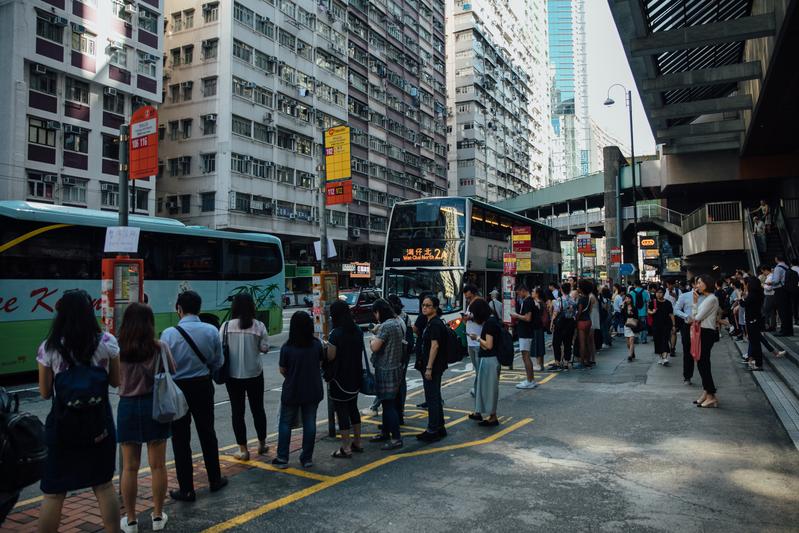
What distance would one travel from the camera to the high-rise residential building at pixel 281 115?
1513 inches

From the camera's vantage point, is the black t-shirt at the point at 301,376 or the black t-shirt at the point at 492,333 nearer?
the black t-shirt at the point at 301,376

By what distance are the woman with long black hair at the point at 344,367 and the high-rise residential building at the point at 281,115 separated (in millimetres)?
27460

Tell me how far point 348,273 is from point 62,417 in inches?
1843

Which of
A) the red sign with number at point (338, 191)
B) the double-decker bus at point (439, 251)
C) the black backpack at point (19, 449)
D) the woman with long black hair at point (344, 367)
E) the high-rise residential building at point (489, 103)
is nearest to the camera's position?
the black backpack at point (19, 449)

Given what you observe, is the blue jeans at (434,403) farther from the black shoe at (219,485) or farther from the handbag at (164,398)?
the handbag at (164,398)

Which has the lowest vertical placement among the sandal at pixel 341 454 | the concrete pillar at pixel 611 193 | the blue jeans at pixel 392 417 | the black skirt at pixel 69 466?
the sandal at pixel 341 454

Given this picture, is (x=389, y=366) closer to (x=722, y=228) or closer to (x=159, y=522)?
(x=159, y=522)

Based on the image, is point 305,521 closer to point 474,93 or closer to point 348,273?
point 348,273

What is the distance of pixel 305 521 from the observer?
15.0 ft

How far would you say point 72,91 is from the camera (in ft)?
101

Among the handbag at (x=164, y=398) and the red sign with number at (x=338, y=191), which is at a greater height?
the red sign with number at (x=338, y=191)

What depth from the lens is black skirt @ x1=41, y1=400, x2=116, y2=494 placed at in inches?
149

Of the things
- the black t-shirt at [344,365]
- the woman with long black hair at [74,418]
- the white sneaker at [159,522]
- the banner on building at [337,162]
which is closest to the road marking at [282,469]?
the black t-shirt at [344,365]

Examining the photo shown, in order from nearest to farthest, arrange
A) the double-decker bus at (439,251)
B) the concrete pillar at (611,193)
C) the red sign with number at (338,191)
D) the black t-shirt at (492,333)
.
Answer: the black t-shirt at (492,333) → the red sign with number at (338,191) → the double-decker bus at (439,251) → the concrete pillar at (611,193)
